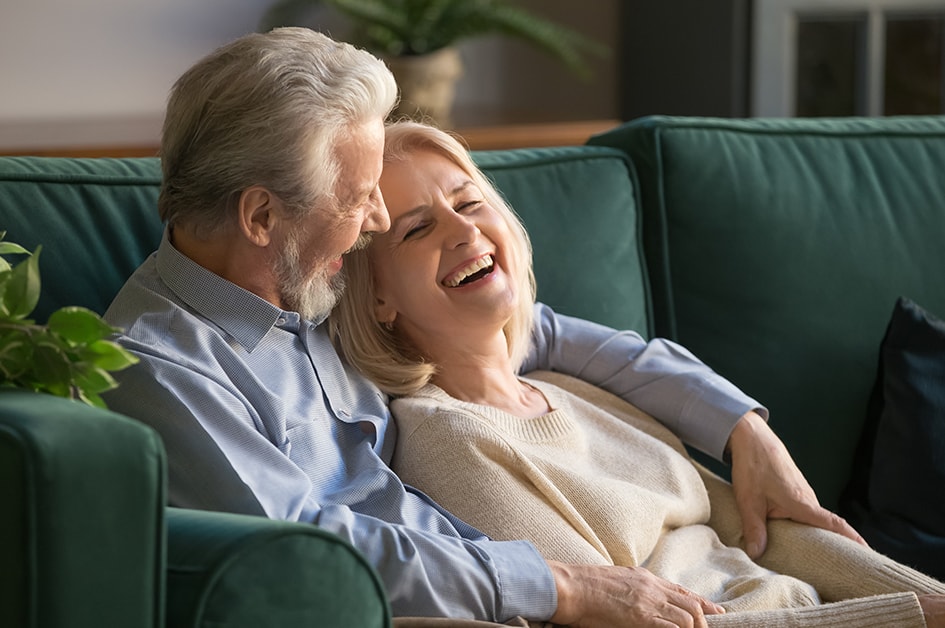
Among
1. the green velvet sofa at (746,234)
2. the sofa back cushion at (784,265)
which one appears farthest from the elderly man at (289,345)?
the sofa back cushion at (784,265)

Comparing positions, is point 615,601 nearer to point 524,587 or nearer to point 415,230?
point 524,587

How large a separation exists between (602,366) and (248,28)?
207 cm

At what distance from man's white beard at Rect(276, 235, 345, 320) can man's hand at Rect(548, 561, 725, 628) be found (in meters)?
0.42

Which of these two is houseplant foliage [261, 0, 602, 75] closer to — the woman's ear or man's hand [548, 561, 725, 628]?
the woman's ear

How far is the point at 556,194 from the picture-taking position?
6.07 feet

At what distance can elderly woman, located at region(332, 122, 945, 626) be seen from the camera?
1.41m

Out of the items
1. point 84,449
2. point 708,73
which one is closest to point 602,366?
point 84,449

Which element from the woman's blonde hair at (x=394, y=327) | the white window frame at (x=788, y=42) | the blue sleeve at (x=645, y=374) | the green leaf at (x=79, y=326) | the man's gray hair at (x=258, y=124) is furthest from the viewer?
the white window frame at (x=788, y=42)

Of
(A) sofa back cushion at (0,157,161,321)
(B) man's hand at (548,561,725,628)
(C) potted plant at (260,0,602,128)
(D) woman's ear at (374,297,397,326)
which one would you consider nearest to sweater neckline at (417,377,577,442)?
(D) woman's ear at (374,297,397,326)

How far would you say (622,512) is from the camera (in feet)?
4.73

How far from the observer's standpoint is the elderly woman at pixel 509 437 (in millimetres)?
1407

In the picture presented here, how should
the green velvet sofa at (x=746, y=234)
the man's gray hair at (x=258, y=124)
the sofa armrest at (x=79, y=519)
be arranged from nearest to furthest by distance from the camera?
1. the sofa armrest at (x=79, y=519)
2. the man's gray hair at (x=258, y=124)
3. the green velvet sofa at (x=746, y=234)

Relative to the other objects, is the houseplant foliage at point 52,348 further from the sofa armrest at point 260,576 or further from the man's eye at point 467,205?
the man's eye at point 467,205

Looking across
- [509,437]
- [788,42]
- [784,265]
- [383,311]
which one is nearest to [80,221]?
[383,311]
